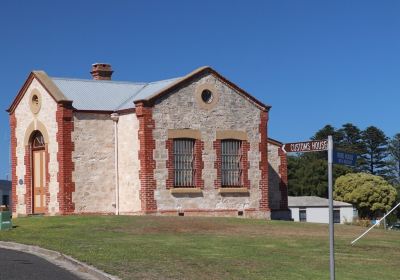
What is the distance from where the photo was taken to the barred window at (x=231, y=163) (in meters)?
34.6

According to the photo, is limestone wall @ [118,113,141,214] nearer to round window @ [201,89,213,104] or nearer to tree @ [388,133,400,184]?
round window @ [201,89,213,104]

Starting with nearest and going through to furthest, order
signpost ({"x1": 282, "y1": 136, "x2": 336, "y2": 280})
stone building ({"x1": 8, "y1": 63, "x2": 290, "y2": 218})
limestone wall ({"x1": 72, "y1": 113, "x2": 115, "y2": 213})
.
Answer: signpost ({"x1": 282, "y1": 136, "x2": 336, "y2": 280}) → stone building ({"x1": 8, "y1": 63, "x2": 290, "y2": 218}) → limestone wall ({"x1": 72, "y1": 113, "x2": 115, "y2": 213})

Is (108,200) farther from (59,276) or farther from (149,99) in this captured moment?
(59,276)

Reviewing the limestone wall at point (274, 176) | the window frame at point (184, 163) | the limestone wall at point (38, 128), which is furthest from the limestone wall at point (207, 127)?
the limestone wall at point (38, 128)

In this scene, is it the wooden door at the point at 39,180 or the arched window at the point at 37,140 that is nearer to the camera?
the wooden door at the point at 39,180

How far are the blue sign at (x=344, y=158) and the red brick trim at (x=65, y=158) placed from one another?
70.3 ft

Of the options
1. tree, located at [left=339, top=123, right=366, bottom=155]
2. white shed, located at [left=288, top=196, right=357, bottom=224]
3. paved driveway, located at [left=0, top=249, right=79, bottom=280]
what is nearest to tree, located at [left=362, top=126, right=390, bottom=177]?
tree, located at [left=339, top=123, right=366, bottom=155]

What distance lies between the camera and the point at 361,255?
21.3 meters

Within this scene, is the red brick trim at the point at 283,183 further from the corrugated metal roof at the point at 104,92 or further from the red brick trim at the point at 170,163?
the red brick trim at the point at 170,163

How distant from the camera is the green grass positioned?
16.6 metres

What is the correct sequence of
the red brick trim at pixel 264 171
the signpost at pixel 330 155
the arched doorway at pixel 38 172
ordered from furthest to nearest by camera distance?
1. the red brick trim at pixel 264 171
2. the arched doorway at pixel 38 172
3. the signpost at pixel 330 155

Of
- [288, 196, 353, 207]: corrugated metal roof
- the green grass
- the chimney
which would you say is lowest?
[288, 196, 353, 207]: corrugated metal roof

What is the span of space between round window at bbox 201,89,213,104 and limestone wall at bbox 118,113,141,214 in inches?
132

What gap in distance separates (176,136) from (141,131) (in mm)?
1694
